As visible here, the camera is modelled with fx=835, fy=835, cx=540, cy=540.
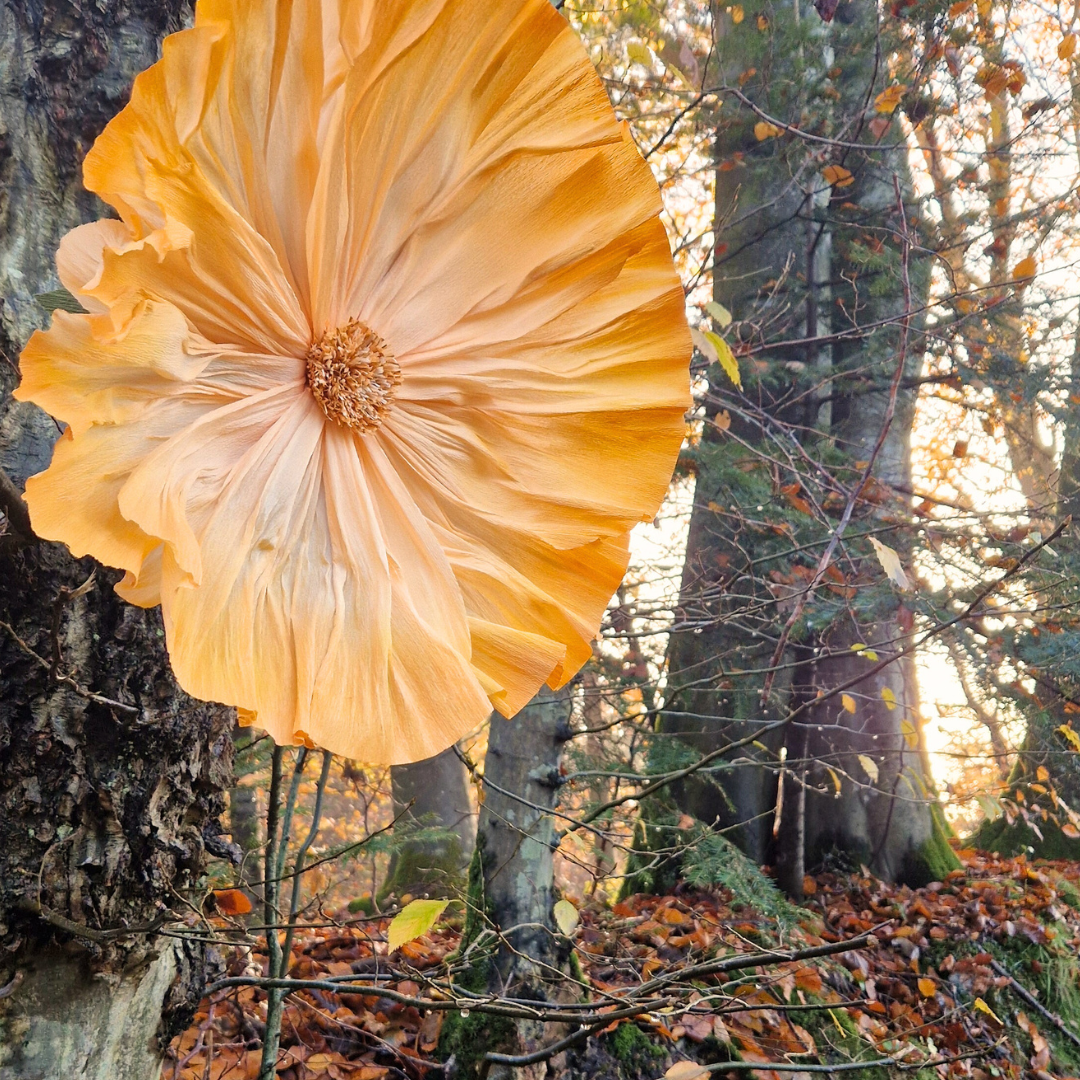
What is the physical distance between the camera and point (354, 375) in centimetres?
64

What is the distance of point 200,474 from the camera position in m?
0.56

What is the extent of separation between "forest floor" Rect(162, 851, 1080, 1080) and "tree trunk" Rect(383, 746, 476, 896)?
2.97 feet

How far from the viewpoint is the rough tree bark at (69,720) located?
2.36 feet

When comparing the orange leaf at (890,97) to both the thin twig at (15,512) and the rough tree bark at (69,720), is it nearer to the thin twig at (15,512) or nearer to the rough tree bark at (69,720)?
the rough tree bark at (69,720)

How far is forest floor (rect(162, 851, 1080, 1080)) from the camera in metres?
2.00

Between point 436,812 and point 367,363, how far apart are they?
3994 millimetres

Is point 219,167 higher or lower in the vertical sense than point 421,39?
lower

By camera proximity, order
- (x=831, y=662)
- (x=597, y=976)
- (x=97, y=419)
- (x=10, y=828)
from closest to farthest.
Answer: (x=97, y=419) → (x=10, y=828) → (x=597, y=976) → (x=831, y=662)

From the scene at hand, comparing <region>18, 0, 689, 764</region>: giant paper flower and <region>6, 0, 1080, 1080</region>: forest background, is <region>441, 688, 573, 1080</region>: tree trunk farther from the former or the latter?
<region>18, 0, 689, 764</region>: giant paper flower

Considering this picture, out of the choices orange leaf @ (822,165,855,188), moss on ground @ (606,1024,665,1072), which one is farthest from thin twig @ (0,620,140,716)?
orange leaf @ (822,165,855,188)

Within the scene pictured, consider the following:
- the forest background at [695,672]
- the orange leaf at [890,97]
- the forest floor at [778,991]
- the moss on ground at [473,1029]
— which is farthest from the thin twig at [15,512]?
the orange leaf at [890,97]

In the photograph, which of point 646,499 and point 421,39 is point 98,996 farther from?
point 421,39

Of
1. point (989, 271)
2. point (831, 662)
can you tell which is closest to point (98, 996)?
point (831, 662)

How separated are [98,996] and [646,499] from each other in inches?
27.1
